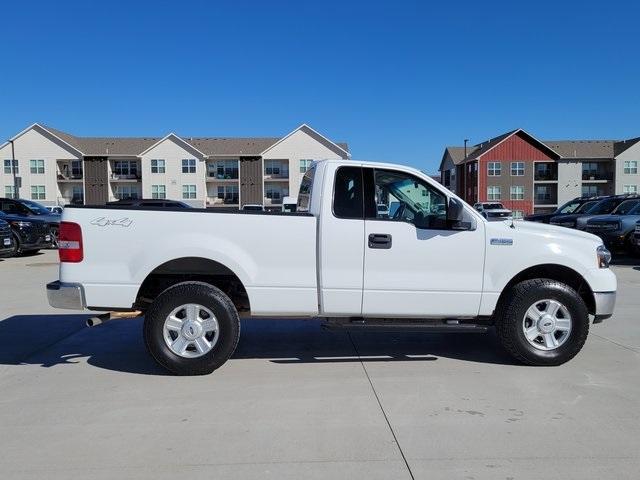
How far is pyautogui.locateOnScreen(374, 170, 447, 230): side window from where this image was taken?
558cm

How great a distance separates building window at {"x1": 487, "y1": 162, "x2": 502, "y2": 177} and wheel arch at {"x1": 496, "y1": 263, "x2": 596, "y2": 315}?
6789cm

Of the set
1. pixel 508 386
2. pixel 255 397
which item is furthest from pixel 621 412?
pixel 255 397

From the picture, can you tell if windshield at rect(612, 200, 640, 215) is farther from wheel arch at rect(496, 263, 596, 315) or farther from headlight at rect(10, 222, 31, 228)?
headlight at rect(10, 222, 31, 228)

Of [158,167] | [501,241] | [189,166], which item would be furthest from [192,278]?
[158,167]

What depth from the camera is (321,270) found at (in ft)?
17.8

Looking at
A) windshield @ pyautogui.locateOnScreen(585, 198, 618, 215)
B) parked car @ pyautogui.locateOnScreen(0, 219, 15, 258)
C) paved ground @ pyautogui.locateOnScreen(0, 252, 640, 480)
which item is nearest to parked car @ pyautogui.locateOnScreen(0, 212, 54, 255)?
parked car @ pyautogui.locateOnScreen(0, 219, 15, 258)

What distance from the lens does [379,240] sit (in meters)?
5.41

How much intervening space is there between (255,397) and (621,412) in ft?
9.78

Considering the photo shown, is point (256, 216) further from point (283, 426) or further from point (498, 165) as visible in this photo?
point (498, 165)

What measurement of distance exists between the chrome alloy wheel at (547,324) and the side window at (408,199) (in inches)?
51.9

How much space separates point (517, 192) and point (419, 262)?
7010 cm

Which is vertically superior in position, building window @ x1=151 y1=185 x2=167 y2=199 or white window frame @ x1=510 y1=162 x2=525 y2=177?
white window frame @ x1=510 y1=162 x2=525 y2=177

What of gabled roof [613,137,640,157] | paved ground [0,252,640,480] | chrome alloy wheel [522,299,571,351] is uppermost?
gabled roof [613,137,640,157]

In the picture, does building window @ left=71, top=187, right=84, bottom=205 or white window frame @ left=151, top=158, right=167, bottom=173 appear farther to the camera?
building window @ left=71, top=187, right=84, bottom=205
